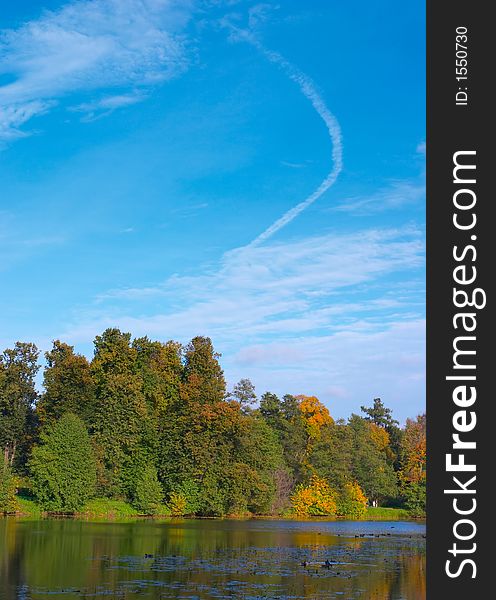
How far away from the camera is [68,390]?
7619cm

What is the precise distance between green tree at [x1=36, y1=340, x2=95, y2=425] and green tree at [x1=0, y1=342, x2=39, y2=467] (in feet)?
13.2

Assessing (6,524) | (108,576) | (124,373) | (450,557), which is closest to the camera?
(450,557)

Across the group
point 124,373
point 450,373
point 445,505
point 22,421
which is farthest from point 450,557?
point 22,421

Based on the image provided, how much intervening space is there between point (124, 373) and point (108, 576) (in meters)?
51.0

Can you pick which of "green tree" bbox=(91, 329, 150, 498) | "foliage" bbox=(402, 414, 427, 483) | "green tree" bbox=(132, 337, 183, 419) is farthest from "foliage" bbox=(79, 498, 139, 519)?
"foliage" bbox=(402, 414, 427, 483)

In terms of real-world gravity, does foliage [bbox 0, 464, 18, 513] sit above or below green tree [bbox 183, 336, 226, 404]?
below

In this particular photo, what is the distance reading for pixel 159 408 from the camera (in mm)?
80125

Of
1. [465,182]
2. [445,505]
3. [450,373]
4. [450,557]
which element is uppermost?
[465,182]

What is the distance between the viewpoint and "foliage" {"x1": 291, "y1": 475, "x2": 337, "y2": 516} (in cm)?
8844

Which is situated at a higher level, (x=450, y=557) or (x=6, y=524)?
(x=450, y=557)

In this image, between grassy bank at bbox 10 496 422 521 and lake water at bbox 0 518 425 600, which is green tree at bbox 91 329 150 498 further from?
lake water at bbox 0 518 425 600

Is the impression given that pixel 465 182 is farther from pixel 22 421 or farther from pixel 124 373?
pixel 22 421

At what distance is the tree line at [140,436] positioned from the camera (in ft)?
226

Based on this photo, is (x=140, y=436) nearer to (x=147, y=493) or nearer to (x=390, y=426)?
(x=147, y=493)
